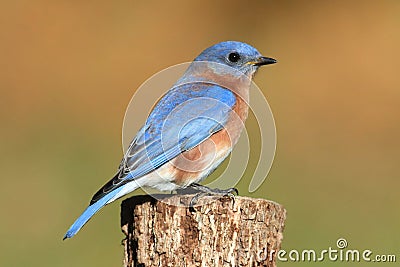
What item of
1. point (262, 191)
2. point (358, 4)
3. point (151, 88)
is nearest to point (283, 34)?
point (358, 4)

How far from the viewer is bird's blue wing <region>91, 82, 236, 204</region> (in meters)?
6.54

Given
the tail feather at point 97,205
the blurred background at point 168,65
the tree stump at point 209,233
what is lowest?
the tree stump at point 209,233

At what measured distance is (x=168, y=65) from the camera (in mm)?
14141

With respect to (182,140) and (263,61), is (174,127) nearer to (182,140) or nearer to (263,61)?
(182,140)

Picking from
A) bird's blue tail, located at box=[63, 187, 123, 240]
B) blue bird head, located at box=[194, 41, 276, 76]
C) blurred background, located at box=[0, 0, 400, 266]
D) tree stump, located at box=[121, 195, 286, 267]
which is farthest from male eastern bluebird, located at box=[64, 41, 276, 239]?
blurred background, located at box=[0, 0, 400, 266]

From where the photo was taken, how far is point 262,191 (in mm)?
10938

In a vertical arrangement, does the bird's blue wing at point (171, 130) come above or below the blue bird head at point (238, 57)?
below

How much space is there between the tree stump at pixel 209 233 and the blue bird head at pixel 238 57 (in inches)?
73.9

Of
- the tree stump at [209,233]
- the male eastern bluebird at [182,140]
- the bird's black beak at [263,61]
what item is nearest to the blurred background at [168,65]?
the bird's black beak at [263,61]

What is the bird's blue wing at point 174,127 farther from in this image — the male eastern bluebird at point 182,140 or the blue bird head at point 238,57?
the blue bird head at point 238,57

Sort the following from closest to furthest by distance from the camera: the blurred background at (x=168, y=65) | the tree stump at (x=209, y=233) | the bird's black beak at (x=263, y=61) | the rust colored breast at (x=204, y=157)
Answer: the tree stump at (x=209, y=233), the rust colored breast at (x=204, y=157), the bird's black beak at (x=263, y=61), the blurred background at (x=168, y=65)

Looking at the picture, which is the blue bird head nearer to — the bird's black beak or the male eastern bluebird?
the bird's black beak

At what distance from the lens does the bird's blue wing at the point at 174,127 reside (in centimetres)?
654

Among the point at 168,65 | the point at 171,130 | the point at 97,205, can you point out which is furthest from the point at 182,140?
the point at 168,65
